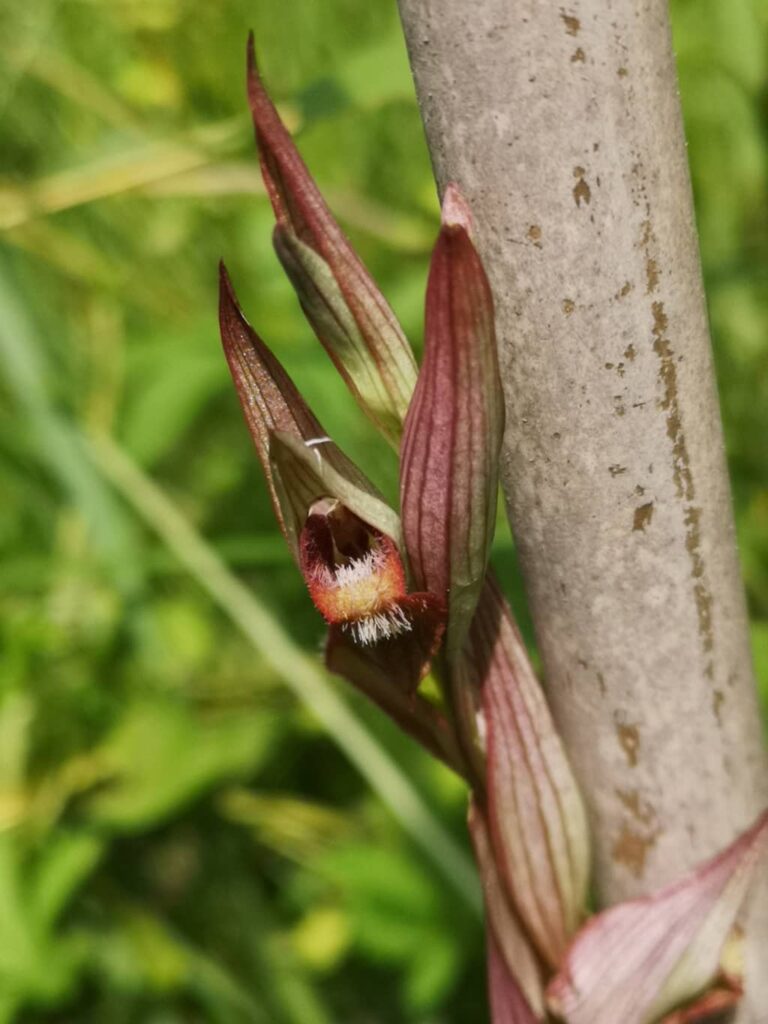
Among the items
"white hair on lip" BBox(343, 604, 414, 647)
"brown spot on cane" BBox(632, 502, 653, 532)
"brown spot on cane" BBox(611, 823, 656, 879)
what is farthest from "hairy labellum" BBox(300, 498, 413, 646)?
"brown spot on cane" BBox(611, 823, 656, 879)

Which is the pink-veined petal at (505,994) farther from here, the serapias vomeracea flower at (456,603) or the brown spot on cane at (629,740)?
the brown spot on cane at (629,740)

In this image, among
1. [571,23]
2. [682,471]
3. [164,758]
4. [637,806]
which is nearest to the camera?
[571,23]

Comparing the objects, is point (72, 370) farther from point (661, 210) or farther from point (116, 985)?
point (661, 210)

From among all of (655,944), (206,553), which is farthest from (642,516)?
(206,553)

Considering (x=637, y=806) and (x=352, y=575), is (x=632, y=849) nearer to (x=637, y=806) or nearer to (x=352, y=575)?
(x=637, y=806)

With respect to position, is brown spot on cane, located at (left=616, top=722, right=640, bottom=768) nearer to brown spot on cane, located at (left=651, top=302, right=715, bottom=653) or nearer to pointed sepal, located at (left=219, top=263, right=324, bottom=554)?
brown spot on cane, located at (left=651, top=302, right=715, bottom=653)

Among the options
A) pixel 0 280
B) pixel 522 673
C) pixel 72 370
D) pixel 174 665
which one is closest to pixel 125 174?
pixel 0 280
